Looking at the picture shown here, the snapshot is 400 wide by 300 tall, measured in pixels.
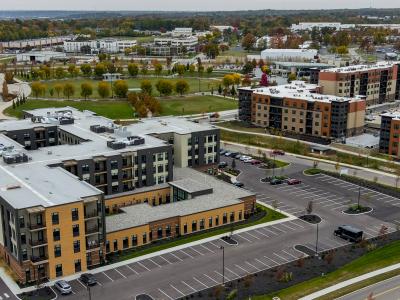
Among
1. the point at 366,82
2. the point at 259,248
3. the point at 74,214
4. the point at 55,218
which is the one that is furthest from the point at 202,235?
the point at 366,82

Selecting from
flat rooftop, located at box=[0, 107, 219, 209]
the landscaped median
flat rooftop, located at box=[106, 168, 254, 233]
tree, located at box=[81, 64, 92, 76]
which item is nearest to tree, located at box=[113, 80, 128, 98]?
tree, located at box=[81, 64, 92, 76]

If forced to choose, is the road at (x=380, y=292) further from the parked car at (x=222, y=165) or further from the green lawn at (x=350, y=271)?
the parked car at (x=222, y=165)

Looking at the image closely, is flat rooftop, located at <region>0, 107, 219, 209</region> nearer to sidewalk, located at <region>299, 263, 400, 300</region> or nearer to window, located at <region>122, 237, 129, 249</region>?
window, located at <region>122, 237, 129, 249</region>

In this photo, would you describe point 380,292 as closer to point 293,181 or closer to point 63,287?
point 63,287

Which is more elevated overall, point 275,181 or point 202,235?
point 275,181

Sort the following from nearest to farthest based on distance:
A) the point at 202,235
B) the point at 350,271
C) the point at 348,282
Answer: the point at 348,282 → the point at 350,271 → the point at 202,235

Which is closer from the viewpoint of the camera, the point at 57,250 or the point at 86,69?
the point at 57,250

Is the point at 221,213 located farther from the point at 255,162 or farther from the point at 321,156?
the point at 321,156
